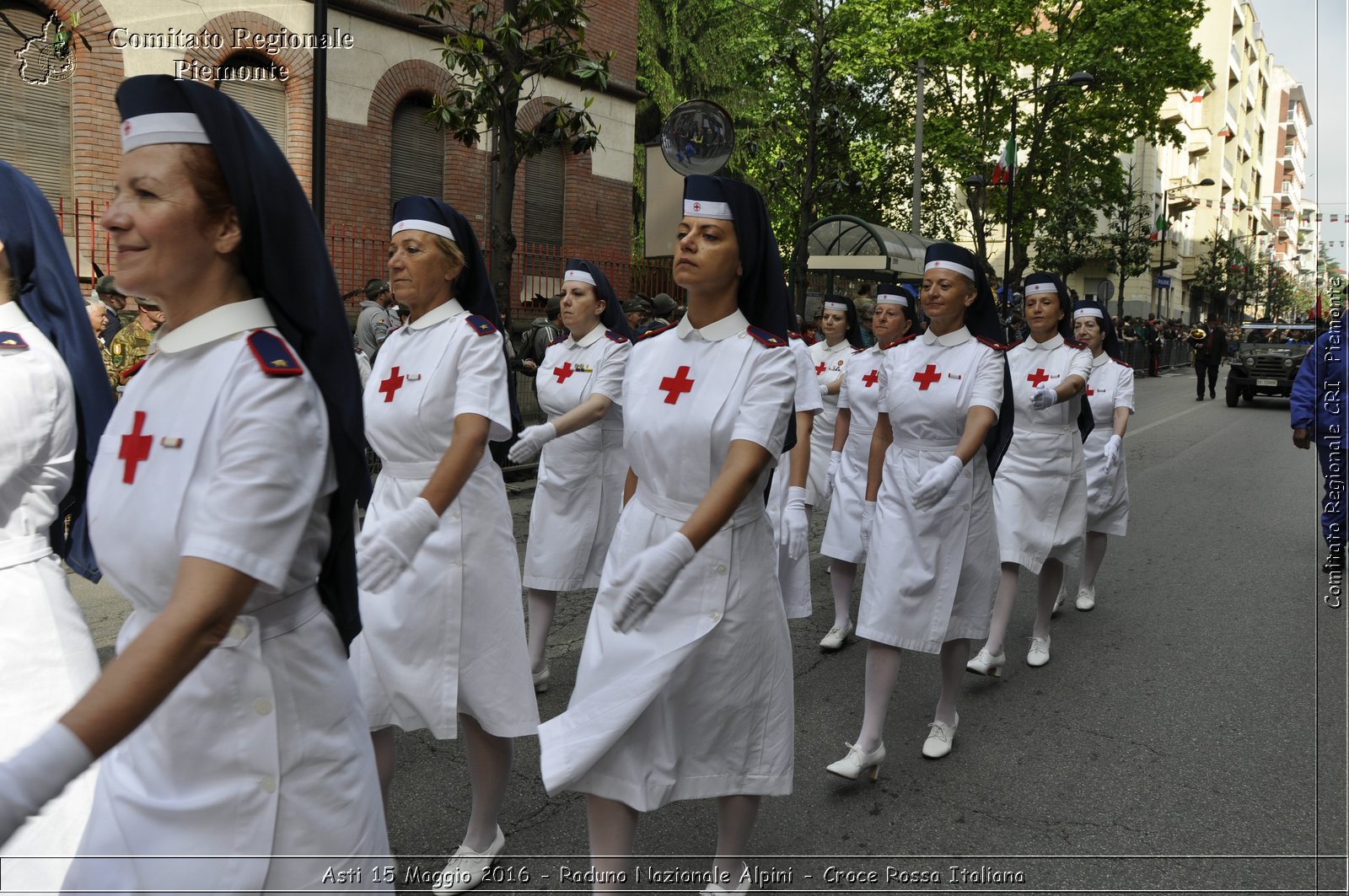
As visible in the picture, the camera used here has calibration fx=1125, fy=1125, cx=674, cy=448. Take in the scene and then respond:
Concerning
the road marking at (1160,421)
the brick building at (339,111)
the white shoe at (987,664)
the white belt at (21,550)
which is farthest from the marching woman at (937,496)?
the road marking at (1160,421)

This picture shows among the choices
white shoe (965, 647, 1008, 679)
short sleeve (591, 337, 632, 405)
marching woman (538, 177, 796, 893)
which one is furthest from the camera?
white shoe (965, 647, 1008, 679)

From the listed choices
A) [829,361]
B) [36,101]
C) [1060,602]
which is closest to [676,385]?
[1060,602]

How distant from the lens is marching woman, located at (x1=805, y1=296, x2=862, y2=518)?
8234 mm

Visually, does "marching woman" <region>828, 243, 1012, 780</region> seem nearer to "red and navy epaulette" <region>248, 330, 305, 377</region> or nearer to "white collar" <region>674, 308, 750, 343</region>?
"white collar" <region>674, 308, 750, 343</region>

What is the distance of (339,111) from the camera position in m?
15.9

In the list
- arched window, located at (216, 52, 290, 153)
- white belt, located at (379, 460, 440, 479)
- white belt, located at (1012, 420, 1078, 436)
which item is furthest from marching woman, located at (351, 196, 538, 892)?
arched window, located at (216, 52, 290, 153)

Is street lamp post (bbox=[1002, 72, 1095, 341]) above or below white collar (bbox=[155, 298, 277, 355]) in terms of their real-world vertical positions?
above

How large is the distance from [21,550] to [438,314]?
1.51 meters

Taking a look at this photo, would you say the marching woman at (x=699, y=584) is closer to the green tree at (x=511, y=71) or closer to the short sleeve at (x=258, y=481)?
the short sleeve at (x=258, y=481)

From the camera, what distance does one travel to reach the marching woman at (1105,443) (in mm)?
7465

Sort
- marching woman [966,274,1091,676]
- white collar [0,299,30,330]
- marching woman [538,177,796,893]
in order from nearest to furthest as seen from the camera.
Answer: white collar [0,299,30,330]
marching woman [538,177,796,893]
marching woman [966,274,1091,676]

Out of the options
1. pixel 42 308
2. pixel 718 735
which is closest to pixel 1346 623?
pixel 718 735

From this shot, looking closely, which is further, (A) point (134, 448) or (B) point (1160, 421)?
(B) point (1160, 421)

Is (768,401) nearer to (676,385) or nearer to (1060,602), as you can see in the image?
(676,385)
